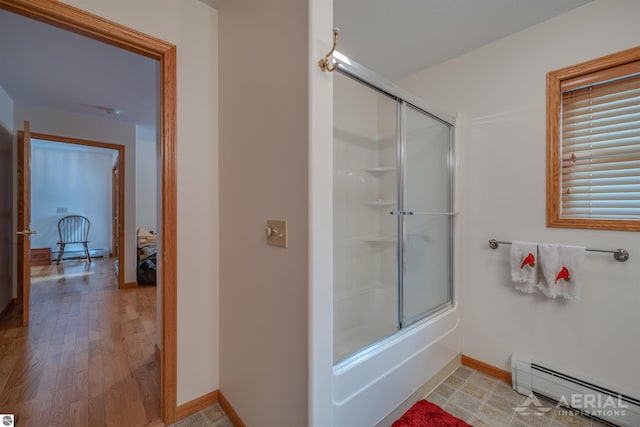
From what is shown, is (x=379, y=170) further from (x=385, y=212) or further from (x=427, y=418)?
(x=427, y=418)

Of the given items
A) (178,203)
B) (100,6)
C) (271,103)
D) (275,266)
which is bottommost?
(275,266)

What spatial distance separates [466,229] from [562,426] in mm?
1314

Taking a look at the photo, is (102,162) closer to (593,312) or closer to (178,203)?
(178,203)

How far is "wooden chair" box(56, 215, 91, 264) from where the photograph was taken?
6.03m

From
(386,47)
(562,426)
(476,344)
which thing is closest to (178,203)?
(386,47)

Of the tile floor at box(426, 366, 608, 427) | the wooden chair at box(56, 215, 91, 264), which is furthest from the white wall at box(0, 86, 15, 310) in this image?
the tile floor at box(426, 366, 608, 427)

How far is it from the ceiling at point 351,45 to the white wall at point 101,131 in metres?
0.22

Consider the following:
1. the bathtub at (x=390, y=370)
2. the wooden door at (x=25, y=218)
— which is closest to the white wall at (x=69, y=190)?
the wooden door at (x=25, y=218)

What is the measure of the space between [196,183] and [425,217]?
1.70m

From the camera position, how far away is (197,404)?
1.58 m

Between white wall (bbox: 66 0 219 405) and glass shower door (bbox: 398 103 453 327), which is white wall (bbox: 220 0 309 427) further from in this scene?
glass shower door (bbox: 398 103 453 327)

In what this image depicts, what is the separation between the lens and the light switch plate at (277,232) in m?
1.11

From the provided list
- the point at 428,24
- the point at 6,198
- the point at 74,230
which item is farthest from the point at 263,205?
the point at 74,230

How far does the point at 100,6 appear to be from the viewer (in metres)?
1.28
